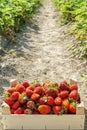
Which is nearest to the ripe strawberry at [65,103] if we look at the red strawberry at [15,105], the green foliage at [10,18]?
the red strawberry at [15,105]

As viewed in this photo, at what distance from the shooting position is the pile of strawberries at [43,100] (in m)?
4.65

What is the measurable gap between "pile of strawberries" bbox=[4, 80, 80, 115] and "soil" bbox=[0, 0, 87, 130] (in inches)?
18.4

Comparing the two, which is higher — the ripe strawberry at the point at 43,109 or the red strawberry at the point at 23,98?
the red strawberry at the point at 23,98

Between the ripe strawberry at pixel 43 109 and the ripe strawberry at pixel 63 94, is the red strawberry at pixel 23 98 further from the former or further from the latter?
the ripe strawberry at pixel 63 94

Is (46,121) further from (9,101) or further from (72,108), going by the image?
(9,101)

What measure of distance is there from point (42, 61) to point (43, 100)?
11.9ft

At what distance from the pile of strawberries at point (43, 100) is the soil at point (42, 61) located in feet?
1.54

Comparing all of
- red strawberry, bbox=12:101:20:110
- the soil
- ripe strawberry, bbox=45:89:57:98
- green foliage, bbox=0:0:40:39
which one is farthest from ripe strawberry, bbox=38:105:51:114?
green foliage, bbox=0:0:40:39

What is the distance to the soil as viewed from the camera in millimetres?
7105

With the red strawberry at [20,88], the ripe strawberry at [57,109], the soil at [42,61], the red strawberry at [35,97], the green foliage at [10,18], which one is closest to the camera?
the ripe strawberry at [57,109]

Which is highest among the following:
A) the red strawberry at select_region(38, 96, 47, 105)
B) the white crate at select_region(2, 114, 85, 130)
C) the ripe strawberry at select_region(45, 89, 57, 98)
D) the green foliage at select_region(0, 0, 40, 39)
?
the green foliage at select_region(0, 0, 40, 39)

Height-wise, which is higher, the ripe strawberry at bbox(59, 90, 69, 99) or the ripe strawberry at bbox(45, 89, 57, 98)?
the ripe strawberry at bbox(45, 89, 57, 98)

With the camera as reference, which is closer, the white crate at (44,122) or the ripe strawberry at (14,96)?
the white crate at (44,122)

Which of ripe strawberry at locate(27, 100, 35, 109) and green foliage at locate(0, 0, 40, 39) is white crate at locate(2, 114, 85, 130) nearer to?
ripe strawberry at locate(27, 100, 35, 109)
